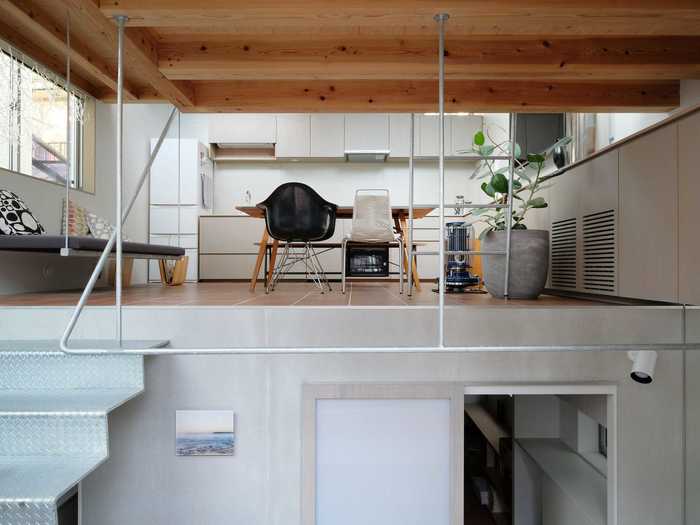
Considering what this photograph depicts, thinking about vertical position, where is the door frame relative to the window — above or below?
below

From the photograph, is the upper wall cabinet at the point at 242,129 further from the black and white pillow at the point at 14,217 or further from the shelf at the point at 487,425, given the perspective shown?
the shelf at the point at 487,425

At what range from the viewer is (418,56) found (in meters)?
2.44

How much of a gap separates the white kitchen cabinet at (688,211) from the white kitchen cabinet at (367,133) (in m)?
4.82

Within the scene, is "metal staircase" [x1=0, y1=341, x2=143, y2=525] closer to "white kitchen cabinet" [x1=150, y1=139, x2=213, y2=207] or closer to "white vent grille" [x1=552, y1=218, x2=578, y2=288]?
"white vent grille" [x1=552, y1=218, x2=578, y2=288]

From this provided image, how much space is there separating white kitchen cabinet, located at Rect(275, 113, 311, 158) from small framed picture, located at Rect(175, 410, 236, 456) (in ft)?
16.4

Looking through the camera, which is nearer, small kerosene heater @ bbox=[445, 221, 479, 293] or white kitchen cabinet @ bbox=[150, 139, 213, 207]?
small kerosene heater @ bbox=[445, 221, 479, 293]

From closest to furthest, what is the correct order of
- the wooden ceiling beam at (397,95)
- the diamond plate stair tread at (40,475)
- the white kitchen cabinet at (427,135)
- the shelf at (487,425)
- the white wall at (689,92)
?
the diamond plate stair tread at (40,475) → the white wall at (689,92) → the wooden ceiling beam at (397,95) → the shelf at (487,425) → the white kitchen cabinet at (427,135)

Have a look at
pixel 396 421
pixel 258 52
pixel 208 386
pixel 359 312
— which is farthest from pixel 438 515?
pixel 258 52

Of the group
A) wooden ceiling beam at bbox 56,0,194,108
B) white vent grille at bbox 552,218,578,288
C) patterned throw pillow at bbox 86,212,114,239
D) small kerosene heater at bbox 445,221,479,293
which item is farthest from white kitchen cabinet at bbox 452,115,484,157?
wooden ceiling beam at bbox 56,0,194,108

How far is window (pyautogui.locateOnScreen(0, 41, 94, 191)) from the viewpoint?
362cm

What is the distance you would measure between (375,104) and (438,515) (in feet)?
7.99

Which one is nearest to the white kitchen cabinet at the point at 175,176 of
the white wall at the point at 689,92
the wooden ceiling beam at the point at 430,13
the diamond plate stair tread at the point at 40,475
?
the wooden ceiling beam at the point at 430,13

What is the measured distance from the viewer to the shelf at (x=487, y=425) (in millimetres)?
5113

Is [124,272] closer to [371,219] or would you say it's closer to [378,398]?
[371,219]
